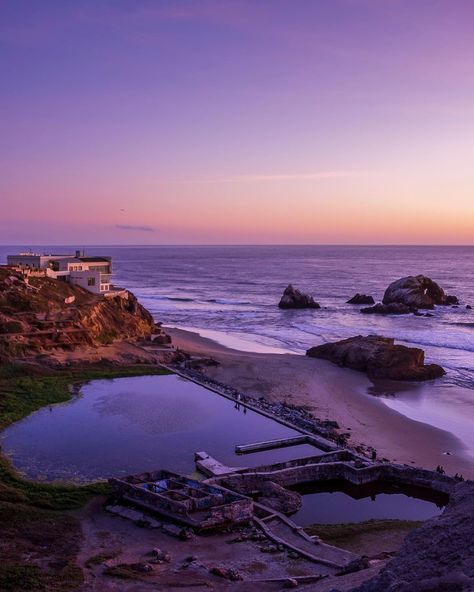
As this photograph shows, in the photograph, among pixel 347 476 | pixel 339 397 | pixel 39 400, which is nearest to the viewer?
pixel 347 476

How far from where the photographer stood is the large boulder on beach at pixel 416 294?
99062 mm

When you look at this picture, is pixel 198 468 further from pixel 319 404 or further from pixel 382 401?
pixel 382 401

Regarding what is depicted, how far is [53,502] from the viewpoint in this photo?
83.4 feet

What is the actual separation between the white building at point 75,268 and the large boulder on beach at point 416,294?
4609 cm

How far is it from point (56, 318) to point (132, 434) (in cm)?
2408

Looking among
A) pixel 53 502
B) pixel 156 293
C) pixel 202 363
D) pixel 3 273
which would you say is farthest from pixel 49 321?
pixel 156 293

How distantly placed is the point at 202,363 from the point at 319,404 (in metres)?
13.7

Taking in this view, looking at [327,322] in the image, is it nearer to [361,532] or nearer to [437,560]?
[361,532]

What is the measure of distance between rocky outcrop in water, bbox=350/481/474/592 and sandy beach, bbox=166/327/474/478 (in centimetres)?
2050

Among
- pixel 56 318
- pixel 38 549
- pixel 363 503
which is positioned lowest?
pixel 363 503

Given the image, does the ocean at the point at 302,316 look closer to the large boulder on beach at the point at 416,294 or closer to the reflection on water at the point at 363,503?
the large boulder on beach at the point at 416,294

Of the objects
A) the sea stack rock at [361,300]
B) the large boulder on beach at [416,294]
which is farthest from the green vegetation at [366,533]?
the sea stack rock at [361,300]

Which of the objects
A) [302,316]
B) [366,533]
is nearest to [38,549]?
[366,533]

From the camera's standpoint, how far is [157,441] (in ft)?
112
